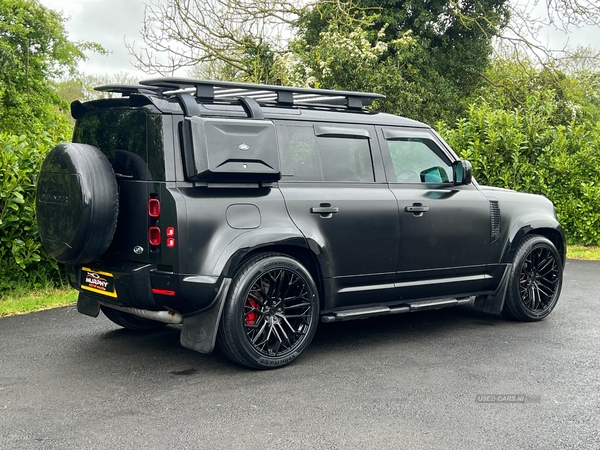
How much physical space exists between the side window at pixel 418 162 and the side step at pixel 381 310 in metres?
1.09

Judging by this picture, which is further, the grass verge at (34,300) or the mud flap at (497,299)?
the grass verge at (34,300)

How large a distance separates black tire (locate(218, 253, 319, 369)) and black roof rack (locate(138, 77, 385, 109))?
130cm

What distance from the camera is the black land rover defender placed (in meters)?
4.70

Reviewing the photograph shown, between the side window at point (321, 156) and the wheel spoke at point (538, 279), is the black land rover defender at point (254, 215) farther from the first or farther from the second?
the wheel spoke at point (538, 279)

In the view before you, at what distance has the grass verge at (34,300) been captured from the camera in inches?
277

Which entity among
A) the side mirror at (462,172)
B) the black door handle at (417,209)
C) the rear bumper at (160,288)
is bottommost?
the rear bumper at (160,288)

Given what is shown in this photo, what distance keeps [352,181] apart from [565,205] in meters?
8.44

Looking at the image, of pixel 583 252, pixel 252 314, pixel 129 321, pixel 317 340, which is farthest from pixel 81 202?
pixel 583 252

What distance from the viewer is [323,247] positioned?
5.26 meters

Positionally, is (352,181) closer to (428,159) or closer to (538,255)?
(428,159)

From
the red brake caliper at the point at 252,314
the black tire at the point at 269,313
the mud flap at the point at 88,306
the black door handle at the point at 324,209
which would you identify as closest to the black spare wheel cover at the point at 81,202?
the mud flap at the point at 88,306

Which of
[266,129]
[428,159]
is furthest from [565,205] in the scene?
[266,129]

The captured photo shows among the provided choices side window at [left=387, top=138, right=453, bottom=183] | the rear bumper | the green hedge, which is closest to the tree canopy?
the green hedge
